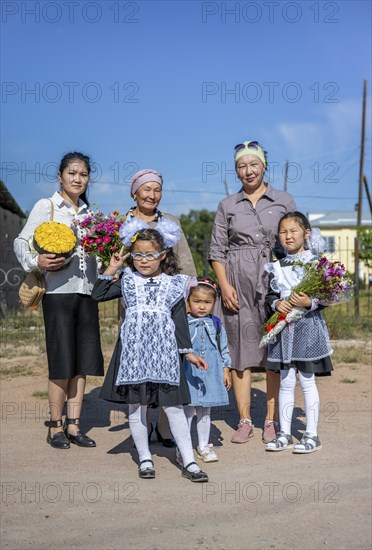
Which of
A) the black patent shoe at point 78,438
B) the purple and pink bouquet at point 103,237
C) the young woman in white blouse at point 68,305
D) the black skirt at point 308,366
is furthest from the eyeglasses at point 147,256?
the black patent shoe at point 78,438

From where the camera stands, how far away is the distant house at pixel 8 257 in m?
15.8

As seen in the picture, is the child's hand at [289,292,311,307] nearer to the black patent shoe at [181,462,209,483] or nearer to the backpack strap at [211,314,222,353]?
the backpack strap at [211,314,222,353]

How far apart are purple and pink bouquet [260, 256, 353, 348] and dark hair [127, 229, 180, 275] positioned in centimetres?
85

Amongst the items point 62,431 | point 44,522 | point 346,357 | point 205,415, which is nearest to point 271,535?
point 44,522

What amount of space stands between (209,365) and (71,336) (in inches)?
42.2

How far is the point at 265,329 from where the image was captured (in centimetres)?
547

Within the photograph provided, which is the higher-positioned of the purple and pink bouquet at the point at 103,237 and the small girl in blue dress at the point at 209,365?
the purple and pink bouquet at the point at 103,237

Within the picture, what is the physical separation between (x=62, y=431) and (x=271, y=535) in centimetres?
230

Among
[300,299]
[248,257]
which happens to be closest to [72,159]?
[248,257]

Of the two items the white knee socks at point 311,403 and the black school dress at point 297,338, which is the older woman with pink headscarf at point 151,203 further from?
the white knee socks at point 311,403

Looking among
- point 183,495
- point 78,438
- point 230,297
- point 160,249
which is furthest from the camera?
point 230,297

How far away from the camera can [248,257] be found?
18.7 ft

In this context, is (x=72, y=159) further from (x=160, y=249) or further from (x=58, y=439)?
(x=58, y=439)

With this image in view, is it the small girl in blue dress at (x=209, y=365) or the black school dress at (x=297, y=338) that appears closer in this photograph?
the small girl in blue dress at (x=209, y=365)
